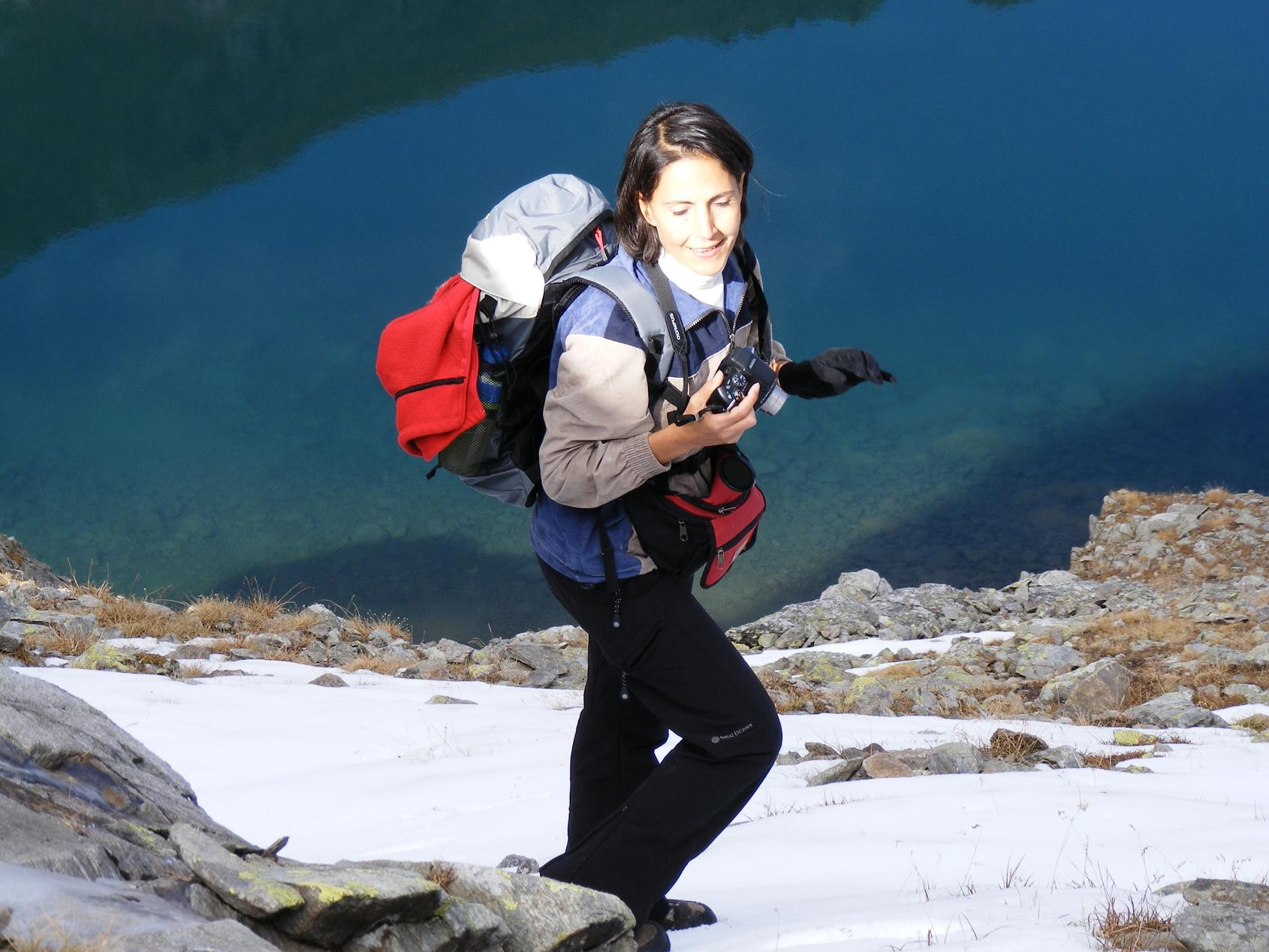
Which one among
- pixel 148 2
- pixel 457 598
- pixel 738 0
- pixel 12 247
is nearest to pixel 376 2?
pixel 148 2

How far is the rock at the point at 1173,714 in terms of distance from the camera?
779cm

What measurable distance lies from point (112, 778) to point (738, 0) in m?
50.5

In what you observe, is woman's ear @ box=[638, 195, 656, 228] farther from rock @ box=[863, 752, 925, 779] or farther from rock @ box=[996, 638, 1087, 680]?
rock @ box=[996, 638, 1087, 680]

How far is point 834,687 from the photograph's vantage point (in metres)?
9.62

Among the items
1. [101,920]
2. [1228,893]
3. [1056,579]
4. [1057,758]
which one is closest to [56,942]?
[101,920]

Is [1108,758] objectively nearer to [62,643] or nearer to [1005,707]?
[1005,707]

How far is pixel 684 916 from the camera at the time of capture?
3305 millimetres

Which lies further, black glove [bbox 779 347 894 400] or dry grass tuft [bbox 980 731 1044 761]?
dry grass tuft [bbox 980 731 1044 761]

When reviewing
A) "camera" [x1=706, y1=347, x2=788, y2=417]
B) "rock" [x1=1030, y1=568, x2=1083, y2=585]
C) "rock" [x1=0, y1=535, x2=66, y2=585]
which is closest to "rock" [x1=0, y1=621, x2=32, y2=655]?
"rock" [x1=0, y1=535, x2=66, y2=585]

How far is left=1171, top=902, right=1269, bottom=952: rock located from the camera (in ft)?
9.27

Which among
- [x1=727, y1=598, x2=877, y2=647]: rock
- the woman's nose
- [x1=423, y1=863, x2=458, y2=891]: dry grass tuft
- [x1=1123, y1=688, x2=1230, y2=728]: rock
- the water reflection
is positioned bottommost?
[x1=423, y1=863, x2=458, y2=891]: dry grass tuft

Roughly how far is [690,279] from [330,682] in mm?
6442

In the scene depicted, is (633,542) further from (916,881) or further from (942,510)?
(942,510)

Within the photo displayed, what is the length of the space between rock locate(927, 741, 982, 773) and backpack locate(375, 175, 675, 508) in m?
3.59
